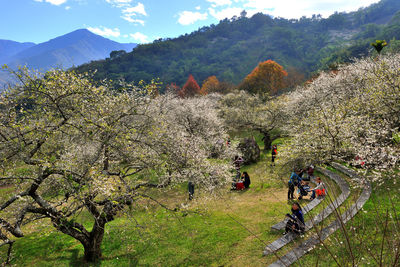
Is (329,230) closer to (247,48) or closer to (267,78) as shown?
(267,78)

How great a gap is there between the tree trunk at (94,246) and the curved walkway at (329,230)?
25.2 feet

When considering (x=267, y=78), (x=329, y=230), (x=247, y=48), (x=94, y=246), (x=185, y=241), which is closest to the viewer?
(x=329, y=230)

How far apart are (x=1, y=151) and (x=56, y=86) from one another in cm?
299

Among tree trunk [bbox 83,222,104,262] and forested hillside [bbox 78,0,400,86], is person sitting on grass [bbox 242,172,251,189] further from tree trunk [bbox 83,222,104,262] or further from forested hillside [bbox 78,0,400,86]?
→ forested hillside [bbox 78,0,400,86]

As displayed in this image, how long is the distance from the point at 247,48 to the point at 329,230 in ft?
553

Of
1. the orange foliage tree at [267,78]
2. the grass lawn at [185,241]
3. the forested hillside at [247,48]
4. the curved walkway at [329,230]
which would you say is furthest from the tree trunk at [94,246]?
the forested hillside at [247,48]

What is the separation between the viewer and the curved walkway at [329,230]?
4.68 meters

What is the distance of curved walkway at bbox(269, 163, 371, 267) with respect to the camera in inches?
184

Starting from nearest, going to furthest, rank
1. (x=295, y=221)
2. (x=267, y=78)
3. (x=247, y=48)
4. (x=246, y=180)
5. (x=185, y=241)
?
1. (x=295, y=221)
2. (x=185, y=241)
3. (x=246, y=180)
4. (x=267, y=78)
5. (x=247, y=48)

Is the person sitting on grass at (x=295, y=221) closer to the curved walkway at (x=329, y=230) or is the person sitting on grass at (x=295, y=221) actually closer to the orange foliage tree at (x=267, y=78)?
the curved walkway at (x=329, y=230)

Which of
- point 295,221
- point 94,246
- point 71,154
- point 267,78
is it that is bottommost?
point 94,246

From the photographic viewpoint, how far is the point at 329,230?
793 centimetres

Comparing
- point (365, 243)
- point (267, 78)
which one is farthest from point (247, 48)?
point (365, 243)

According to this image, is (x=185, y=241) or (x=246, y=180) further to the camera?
(x=246, y=180)
